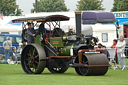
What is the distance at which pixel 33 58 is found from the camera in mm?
17078

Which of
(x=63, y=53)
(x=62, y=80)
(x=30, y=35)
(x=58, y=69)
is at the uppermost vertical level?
(x=30, y=35)

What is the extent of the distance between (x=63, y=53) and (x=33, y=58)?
1.19m

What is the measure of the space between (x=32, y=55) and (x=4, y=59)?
1027 cm

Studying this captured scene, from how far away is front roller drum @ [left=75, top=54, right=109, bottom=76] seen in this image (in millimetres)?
15391

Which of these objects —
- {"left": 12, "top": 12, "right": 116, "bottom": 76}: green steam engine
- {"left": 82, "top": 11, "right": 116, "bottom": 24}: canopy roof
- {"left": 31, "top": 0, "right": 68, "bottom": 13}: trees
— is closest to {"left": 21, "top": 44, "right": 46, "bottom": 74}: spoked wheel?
{"left": 12, "top": 12, "right": 116, "bottom": 76}: green steam engine

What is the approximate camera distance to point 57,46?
1677 cm

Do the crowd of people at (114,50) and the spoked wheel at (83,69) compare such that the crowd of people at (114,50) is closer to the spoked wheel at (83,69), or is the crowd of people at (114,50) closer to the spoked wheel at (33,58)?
the spoked wheel at (33,58)

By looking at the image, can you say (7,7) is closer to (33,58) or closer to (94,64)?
(33,58)

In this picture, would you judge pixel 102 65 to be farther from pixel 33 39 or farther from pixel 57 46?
pixel 33 39

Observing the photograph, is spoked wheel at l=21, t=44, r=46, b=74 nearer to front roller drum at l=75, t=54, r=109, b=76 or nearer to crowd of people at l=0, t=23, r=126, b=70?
crowd of people at l=0, t=23, r=126, b=70

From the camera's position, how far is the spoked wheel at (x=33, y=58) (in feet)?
54.2

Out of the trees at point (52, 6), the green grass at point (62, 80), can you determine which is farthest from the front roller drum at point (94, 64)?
the trees at point (52, 6)

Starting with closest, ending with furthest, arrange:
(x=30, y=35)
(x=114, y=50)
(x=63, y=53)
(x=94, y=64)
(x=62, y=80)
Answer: (x=62, y=80), (x=94, y=64), (x=63, y=53), (x=30, y=35), (x=114, y=50)

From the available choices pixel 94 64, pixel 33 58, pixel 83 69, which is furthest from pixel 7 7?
pixel 94 64
